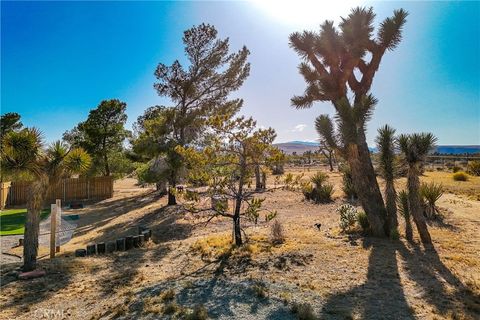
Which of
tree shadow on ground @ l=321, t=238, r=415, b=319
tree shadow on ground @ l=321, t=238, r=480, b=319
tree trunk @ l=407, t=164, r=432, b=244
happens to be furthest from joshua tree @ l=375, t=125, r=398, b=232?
tree shadow on ground @ l=321, t=238, r=415, b=319

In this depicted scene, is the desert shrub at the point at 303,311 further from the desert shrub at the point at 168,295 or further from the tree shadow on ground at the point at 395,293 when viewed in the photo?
the desert shrub at the point at 168,295

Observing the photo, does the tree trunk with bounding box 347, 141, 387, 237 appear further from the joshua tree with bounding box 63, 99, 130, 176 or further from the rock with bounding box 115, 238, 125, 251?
the joshua tree with bounding box 63, 99, 130, 176

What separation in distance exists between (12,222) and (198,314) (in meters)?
14.9

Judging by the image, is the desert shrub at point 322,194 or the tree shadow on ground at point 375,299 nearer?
the tree shadow on ground at point 375,299

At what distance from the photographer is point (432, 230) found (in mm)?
8336

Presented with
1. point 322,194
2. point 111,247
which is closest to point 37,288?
point 111,247

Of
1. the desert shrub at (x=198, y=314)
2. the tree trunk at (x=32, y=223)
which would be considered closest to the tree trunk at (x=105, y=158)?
the tree trunk at (x=32, y=223)

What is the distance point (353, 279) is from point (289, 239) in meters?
2.71

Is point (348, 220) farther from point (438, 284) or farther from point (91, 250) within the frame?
point (91, 250)

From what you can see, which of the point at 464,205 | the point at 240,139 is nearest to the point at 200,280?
the point at 240,139

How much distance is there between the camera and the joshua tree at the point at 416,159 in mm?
6809

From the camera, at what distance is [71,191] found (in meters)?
22.2

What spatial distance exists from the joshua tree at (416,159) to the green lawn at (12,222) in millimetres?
14339

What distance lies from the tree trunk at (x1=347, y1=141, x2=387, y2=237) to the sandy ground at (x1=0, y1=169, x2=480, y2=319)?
49cm
